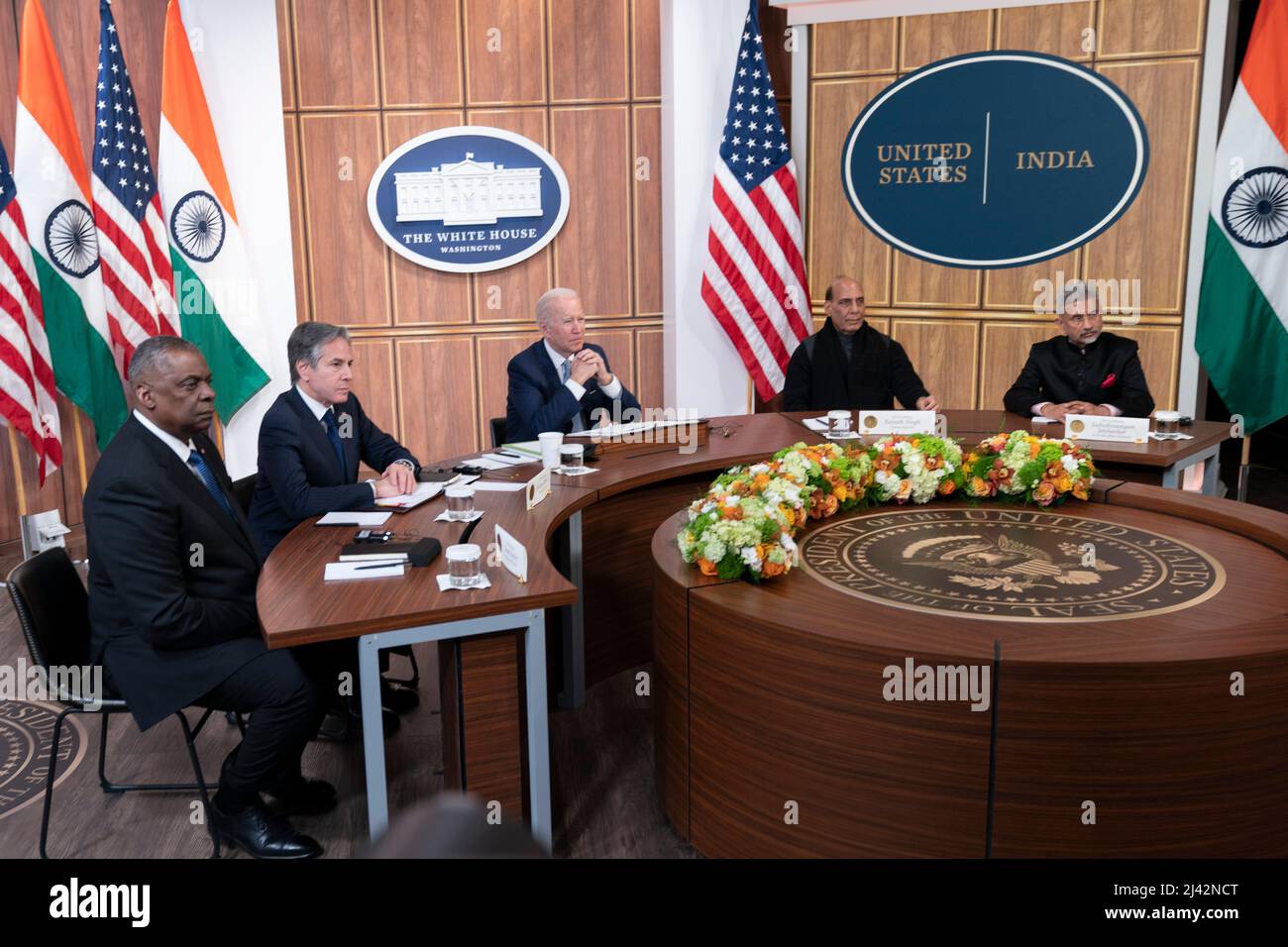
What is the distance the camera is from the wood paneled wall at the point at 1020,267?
19.5ft

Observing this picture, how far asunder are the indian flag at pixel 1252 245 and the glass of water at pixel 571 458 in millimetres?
3768

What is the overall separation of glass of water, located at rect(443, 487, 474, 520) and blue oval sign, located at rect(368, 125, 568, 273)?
11.8ft

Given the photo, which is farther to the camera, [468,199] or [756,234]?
[468,199]

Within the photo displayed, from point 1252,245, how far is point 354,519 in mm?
4921

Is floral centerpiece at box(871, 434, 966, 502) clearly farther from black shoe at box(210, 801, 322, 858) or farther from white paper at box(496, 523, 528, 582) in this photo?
black shoe at box(210, 801, 322, 858)

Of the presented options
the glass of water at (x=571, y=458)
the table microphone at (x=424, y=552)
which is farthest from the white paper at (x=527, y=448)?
the table microphone at (x=424, y=552)

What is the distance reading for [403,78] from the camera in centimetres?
676

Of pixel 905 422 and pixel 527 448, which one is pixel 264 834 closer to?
pixel 527 448

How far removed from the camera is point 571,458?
4344 mm

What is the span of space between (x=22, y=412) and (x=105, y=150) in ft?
4.74

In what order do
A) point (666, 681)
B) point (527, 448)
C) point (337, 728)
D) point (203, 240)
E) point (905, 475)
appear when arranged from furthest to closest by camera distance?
point (203, 240) → point (527, 448) → point (337, 728) → point (905, 475) → point (666, 681)

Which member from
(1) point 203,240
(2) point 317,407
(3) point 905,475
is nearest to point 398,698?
(2) point 317,407

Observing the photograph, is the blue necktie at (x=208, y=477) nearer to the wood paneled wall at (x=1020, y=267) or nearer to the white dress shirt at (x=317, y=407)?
the white dress shirt at (x=317, y=407)

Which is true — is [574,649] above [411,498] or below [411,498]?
below
